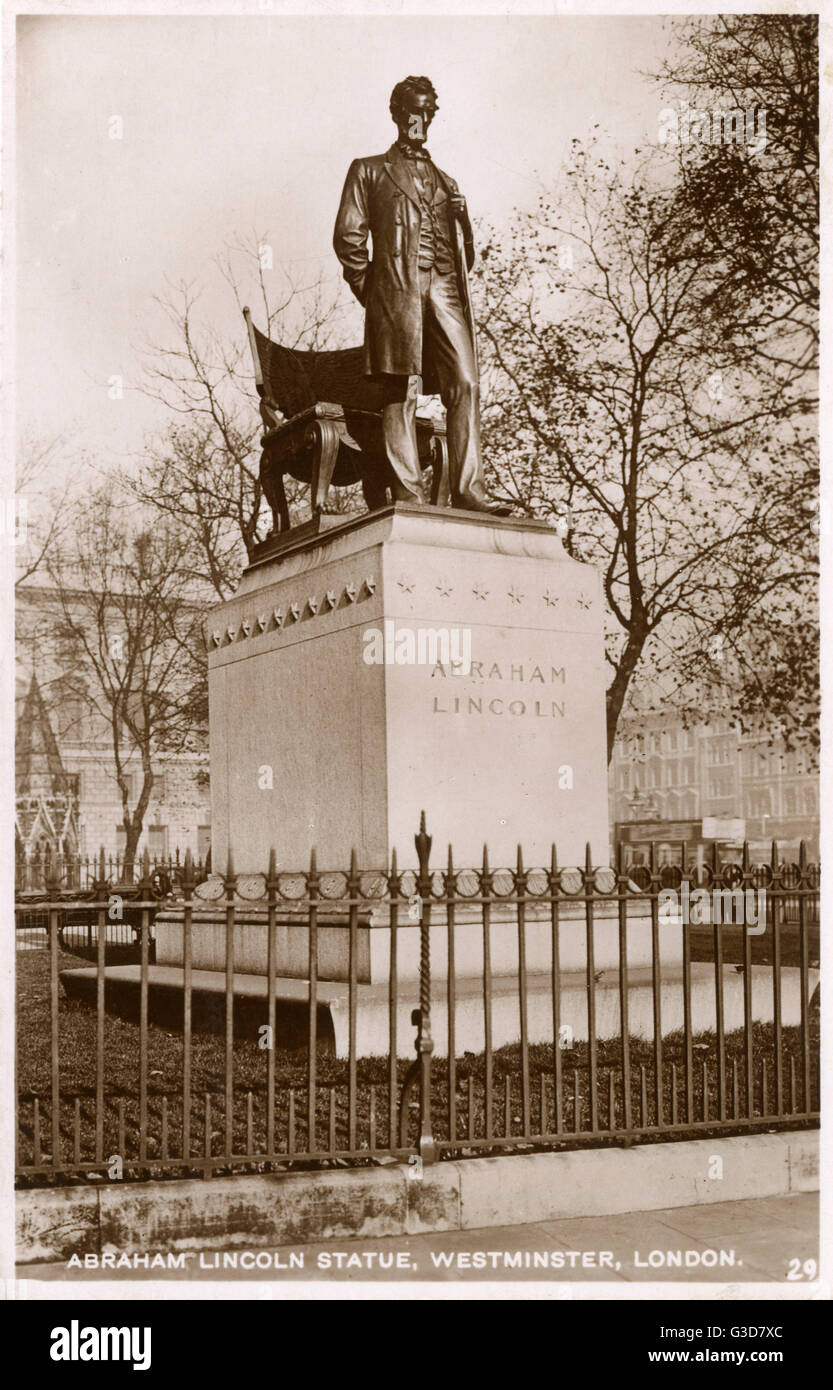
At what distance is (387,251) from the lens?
8.36m

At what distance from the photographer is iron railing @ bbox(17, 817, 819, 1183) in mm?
5012

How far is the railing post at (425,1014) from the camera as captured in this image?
16.6ft

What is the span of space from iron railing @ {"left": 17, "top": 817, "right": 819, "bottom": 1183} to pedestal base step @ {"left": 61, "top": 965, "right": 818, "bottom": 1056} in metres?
0.02

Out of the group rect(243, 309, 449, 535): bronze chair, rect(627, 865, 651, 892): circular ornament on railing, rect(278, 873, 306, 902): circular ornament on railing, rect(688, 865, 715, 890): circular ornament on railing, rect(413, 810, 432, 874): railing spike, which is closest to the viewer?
rect(413, 810, 432, 874): railing spike

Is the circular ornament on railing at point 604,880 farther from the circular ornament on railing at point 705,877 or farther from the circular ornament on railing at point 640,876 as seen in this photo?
the circular ornament on railing at point 705,877

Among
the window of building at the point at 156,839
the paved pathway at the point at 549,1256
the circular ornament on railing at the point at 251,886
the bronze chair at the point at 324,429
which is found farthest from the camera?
the window of building at the point at 156,839

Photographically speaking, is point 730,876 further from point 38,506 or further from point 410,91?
point 38,506

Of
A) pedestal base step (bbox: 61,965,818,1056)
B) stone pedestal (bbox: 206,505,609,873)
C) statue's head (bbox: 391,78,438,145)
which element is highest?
statue's head (bbox: 391,78,438,145)

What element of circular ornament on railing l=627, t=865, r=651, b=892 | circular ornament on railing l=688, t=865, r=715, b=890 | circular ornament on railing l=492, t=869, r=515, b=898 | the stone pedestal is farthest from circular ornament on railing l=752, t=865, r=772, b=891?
Result: the stone pedestal

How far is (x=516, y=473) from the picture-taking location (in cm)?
1888

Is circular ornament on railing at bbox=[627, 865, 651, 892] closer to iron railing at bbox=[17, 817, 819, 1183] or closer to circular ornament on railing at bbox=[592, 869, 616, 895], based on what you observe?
iron railing at bbox=[17, 817, 819, 1183]

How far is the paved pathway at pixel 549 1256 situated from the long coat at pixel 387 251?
213 inches

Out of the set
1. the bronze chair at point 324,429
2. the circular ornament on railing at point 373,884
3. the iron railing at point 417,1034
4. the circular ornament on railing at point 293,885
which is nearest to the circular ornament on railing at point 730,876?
the iron railing at point 417,1034
